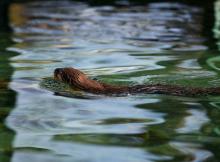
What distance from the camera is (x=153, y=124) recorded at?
15.6 ft

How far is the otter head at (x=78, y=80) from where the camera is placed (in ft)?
19.0

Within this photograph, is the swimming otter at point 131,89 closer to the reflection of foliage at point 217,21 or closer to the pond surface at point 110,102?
the pond surface at point 110,102

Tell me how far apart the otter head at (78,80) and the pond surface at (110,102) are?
0.11 m

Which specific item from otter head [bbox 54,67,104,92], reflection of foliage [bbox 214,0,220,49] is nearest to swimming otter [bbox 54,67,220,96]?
otter head [bbox 54,67,104,92]

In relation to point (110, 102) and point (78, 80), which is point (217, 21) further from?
point (110, 102)

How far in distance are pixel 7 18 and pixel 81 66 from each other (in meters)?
7.73

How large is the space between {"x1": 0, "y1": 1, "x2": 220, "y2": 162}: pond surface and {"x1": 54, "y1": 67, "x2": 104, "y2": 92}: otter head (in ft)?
0.36

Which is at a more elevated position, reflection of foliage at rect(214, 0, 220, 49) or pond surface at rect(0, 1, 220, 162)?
pond surface at rect(0, 1, 220, 162)

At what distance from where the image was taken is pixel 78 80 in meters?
5.87

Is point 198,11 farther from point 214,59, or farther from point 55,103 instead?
point 55,103

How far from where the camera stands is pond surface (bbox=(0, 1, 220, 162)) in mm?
4090

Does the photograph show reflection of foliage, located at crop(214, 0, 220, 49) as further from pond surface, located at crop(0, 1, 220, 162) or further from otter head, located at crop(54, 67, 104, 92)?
otter head, located at crop(54, 67, 104, 92)

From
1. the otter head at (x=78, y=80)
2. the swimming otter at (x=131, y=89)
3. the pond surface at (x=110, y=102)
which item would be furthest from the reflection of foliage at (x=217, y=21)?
the otter head at (x=78, y=80)

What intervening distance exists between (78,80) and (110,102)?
1.68 feet
